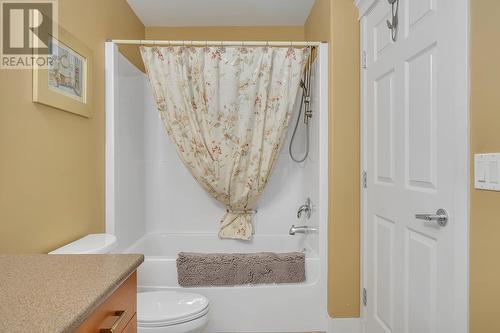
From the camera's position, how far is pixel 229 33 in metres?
3.25

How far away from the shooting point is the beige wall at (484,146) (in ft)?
3.42

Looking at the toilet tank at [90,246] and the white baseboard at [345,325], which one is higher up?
the toilet tank at [90,246]

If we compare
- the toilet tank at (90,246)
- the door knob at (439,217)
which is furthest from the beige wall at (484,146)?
the toilet tank at (90,246)

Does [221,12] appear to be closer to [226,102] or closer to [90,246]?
[226,102]

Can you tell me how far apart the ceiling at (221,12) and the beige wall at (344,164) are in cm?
72

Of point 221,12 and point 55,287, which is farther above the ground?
point 221,12

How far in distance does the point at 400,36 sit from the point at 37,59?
168cm

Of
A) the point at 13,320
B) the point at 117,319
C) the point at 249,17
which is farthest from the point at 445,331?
the point at 249,17

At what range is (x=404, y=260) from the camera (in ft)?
5.42

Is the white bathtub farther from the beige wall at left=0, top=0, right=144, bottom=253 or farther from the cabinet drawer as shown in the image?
the cabinet drawer

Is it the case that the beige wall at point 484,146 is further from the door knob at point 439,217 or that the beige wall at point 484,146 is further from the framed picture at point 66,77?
the framed picture at point 66,77

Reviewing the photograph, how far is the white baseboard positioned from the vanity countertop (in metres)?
1.62

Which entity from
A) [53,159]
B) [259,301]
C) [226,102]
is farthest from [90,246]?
[226,102]

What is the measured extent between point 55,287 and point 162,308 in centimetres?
106
